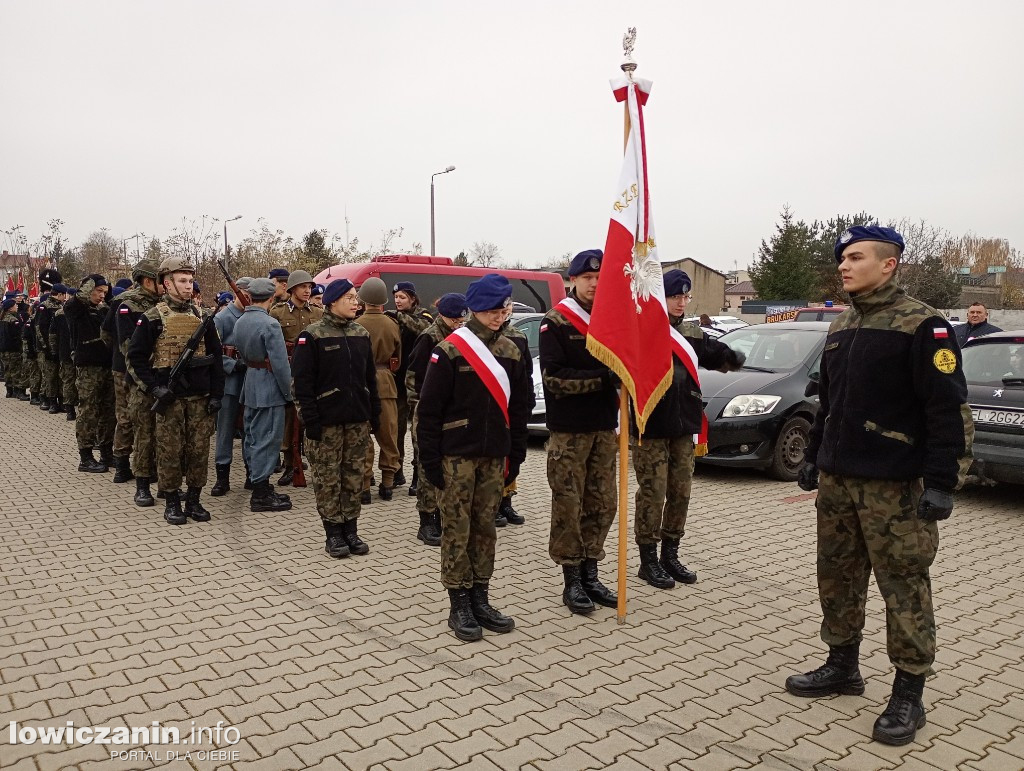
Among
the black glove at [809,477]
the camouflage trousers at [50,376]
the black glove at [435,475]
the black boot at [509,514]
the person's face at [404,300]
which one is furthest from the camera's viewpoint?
the camouflage trousers at [50,376]

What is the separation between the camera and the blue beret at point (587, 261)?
4.93 m

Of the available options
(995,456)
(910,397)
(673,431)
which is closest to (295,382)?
(673,431)

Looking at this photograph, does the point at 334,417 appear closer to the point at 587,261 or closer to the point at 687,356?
the point at 587,261

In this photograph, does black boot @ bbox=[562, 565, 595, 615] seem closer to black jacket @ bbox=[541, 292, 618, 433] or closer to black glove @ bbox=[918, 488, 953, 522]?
black jacket @ bbox=[541, 292, 618, 433]

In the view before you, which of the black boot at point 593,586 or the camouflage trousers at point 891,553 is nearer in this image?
the camouflage trousers at point 891,553

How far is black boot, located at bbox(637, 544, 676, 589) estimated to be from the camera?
5.37 meters

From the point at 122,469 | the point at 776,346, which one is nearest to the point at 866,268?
the point at 776,346

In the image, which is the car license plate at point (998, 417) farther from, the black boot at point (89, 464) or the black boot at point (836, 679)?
the black boot at point (89, 464)

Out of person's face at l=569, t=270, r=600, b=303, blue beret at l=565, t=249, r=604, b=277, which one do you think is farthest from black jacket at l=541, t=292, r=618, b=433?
blue beret at l=565, t=249, r=604, b=277

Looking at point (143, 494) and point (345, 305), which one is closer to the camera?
point (345, 305)

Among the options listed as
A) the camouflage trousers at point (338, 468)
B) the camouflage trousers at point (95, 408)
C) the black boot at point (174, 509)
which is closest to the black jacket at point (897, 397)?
the camouflage trousers at point (338, 468)

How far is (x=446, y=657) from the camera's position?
4.25 m

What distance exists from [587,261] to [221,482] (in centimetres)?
489

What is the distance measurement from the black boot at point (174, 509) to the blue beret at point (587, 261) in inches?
161
